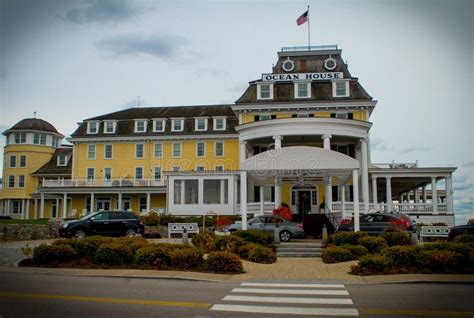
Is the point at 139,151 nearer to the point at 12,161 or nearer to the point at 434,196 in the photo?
the point at 12,161

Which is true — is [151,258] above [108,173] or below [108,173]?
below

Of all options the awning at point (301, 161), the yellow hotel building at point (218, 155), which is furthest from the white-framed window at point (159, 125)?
the awning at point (301, 161)

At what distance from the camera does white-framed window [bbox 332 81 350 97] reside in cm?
4178

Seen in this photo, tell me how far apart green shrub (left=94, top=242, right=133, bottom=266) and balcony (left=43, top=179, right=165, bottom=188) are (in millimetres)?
31394

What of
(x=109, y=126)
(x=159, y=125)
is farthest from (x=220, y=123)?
(x=109, y=126)

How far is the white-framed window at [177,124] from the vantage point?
50.3 meters

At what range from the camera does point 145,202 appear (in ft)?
162

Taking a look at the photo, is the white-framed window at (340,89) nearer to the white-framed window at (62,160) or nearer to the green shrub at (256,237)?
the green shrub at (256,237)

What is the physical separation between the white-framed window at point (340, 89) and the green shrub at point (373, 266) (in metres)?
28.9

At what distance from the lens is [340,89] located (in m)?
42.1

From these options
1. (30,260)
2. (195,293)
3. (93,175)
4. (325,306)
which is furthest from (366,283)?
(93,175)

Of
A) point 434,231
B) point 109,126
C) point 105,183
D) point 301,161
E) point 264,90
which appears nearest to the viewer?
point 301,161

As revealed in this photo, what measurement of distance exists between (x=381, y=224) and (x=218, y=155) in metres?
27.4

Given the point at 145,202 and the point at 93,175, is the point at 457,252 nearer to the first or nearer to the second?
the point at 145,202
